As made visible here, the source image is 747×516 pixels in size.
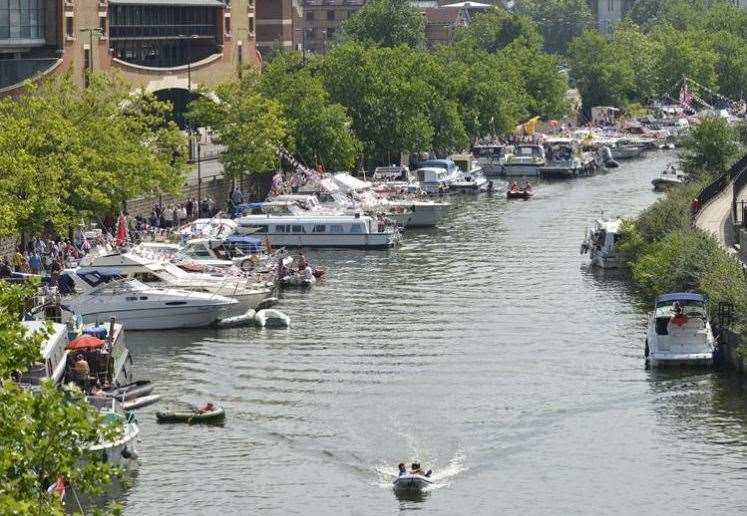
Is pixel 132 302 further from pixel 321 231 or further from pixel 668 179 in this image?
pixel 668 179

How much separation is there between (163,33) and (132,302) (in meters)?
64.3

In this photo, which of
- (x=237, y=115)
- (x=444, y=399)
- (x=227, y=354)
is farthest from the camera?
(x=237, y=115)

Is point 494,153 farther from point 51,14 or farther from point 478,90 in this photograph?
point 51,14

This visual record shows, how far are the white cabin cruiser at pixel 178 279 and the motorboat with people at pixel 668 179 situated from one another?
49.3 metres

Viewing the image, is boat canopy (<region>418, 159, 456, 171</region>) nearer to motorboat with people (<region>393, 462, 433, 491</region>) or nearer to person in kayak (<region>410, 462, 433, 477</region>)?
person in kayak (<region>410, 462, 433, 477</region>)

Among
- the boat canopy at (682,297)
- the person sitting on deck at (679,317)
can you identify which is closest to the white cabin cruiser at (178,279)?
the boat canopy at (682,297)

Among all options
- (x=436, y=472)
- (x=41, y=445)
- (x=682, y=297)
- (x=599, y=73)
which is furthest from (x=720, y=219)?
(x=599, y=73)

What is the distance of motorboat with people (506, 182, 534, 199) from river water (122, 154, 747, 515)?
36956 millimetres

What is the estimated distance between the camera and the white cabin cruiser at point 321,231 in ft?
319

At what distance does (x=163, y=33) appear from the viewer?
436 ft

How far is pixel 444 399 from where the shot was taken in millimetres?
58938

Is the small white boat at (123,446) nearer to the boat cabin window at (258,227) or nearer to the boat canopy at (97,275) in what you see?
the boat canopy at (97,275)

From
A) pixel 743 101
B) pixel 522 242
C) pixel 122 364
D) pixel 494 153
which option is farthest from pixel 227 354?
pixel 743 101

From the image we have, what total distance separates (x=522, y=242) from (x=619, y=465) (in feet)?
156
